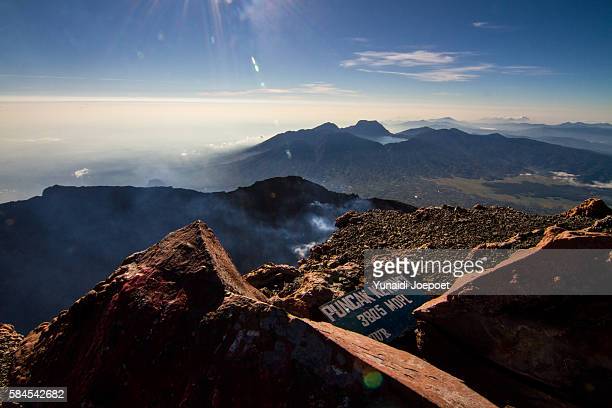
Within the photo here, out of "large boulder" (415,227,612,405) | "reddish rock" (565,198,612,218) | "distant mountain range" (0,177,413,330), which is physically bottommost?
"distant mountain range" (0,177,413,330)

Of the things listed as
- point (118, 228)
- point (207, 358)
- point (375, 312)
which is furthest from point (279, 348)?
point (118, 228)

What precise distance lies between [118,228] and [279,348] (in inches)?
3308

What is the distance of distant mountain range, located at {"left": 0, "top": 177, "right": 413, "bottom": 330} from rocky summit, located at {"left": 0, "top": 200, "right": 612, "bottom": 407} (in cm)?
5091

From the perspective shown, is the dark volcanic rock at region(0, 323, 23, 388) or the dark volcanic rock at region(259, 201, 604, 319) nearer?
the dark volcanic rock at region(0, 323, 23, 388)

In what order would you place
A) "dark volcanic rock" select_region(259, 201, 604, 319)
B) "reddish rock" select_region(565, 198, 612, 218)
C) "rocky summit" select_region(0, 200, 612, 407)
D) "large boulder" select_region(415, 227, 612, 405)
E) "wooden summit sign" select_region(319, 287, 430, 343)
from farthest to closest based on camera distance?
"reddish rock" select_region(565, 198, 612, 218) → "dark volcanic rock" select_region(259, 201, 604, 319) → "wooden summit sign" select_region(319, 287, 430, 343) → "large boulder" select_region(415, 227, 612, 405) → "rocky summit" select_region(0, 200, 612, 407)

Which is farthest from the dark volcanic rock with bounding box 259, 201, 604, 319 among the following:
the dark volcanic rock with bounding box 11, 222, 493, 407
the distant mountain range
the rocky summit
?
the distant mountain range

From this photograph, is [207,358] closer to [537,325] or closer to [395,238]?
[537,325]

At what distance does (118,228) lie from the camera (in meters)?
76.5

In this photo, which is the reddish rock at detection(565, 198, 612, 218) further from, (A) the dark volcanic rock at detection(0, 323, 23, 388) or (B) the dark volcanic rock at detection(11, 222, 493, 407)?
(A) the dark volcanic rock at detection(0, 323, 23, 388)

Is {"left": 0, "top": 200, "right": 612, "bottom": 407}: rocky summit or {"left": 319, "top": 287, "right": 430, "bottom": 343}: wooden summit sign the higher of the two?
{"left": 0, "top": 200, "right": 612, "bottom": 407}: rocky summit

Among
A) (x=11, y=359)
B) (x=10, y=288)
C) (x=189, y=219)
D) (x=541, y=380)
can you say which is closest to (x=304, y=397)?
(x=541, y=380)

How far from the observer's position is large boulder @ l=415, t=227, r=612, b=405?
655cm

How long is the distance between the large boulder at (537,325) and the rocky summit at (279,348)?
0.07ft

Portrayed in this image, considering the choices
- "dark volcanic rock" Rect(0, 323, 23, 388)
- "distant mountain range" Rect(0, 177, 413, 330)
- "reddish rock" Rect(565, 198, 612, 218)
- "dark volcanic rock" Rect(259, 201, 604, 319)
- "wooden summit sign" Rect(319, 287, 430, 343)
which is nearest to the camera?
"dark volcanic rock" Rect(0, 323, 23, 388)
